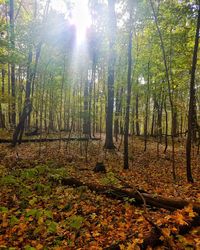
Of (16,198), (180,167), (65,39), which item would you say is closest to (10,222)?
(16,198)

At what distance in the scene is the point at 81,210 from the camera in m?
6.90

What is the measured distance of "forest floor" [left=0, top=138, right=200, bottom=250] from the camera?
498 centimetres

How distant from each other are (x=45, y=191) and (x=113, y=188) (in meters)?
2.61

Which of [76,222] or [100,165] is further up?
[100,165]

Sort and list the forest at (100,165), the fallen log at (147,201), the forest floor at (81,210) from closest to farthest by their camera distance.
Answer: the fallen log at (147,201) < the forest floor at (81,210) < the forest at (100,165)

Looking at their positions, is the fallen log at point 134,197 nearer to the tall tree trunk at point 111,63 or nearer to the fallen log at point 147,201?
the fallen log at point 147,201

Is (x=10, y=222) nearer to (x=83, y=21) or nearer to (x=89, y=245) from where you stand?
(x=89, y=245)

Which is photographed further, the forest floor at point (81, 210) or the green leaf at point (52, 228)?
the green leaf at point (52, 228)

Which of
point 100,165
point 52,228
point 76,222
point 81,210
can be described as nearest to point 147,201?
point 81,210

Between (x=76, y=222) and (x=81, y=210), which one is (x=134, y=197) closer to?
(x=81, y=210)

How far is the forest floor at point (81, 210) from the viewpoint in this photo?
4984 mm

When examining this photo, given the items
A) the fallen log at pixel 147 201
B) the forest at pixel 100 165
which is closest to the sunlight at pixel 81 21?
the forest at pixel 100 165

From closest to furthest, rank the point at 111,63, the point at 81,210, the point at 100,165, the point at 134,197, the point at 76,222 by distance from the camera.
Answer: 1. the point at 76,222
2. the point at 81,210
3. the point at 134,197
4. the point at 100,165
5. the point at 111,63

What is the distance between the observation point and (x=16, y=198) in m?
7.76
